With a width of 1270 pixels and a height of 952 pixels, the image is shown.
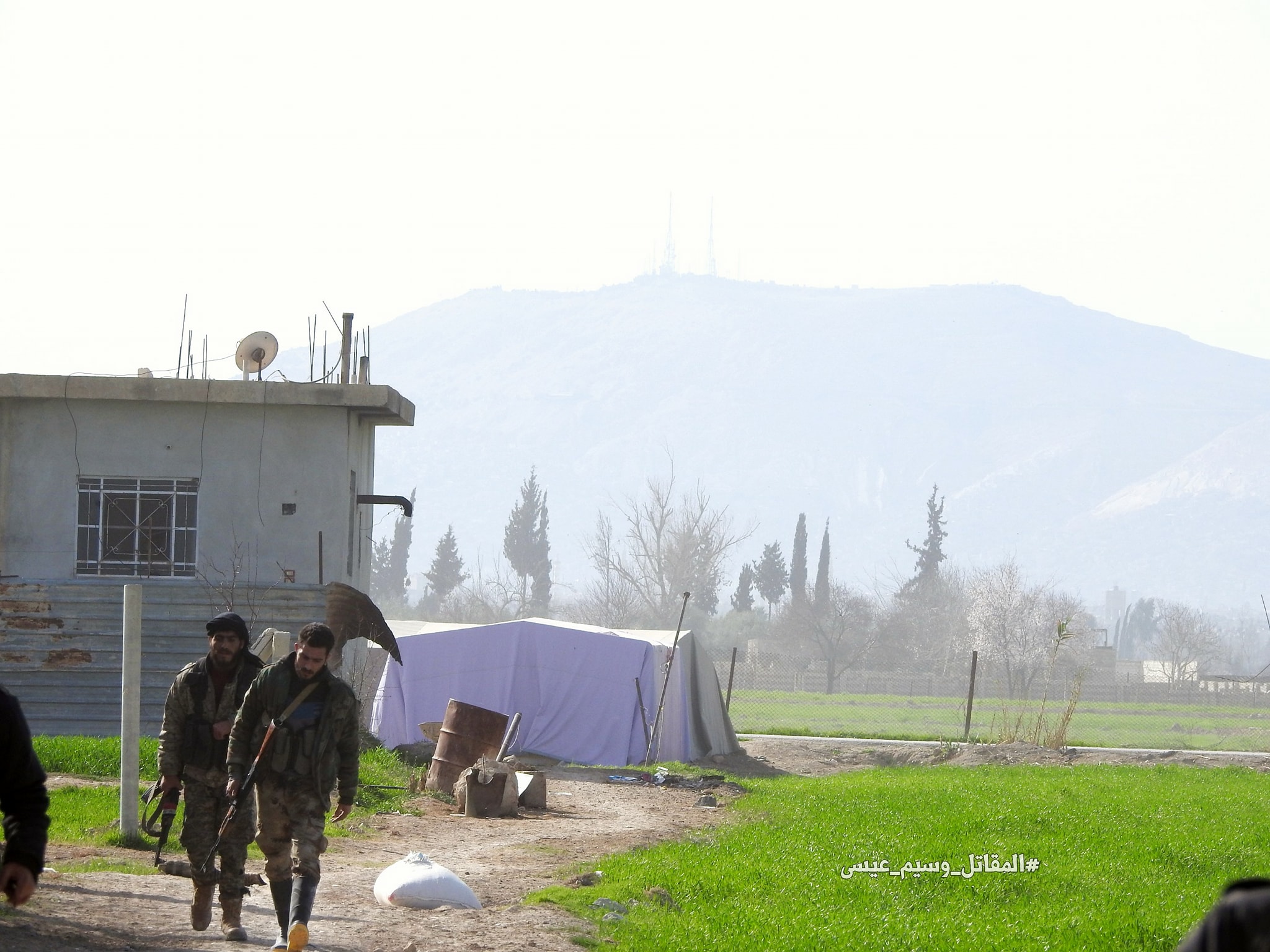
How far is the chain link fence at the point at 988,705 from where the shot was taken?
36.7m

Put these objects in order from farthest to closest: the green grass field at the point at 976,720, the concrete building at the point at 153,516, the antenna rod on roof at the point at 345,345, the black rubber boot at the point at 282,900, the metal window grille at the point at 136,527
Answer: the green grass field at the point at 976,720 < the antenna rod on roof at the point at 345,345 < the metal window grille at the point at 136,527 < the concrete building at the point at 153,516 < the black rubber boot at the point at 282,900

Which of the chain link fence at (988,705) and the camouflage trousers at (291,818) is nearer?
the camouflage trousers at (291,818)

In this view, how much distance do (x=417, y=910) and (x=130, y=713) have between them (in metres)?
3.09

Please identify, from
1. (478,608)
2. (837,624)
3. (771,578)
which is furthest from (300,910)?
(771,578)

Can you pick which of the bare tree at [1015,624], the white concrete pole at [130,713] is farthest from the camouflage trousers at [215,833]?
the bare tree at [1015,624]

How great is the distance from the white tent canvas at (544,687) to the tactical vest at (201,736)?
51.8ft

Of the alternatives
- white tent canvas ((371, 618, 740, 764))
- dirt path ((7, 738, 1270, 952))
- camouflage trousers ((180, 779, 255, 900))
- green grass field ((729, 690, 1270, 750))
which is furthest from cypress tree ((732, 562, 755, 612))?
camouflage trousers ((180, 779, 255, 900))

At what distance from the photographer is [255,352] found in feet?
71.6

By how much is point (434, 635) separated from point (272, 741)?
1701 centimetres

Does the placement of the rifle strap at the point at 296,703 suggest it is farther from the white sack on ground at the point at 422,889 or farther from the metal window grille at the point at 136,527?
the metal window grille at the point at 136,527

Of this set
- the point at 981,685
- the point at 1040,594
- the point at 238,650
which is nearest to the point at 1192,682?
the point at 981,685

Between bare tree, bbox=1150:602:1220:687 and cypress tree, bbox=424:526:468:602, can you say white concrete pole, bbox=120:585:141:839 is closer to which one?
bare tree, bbox=1150:602:1220:687

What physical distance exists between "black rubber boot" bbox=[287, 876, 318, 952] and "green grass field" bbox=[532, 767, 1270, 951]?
70.4 inches

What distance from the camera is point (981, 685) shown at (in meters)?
70.1
